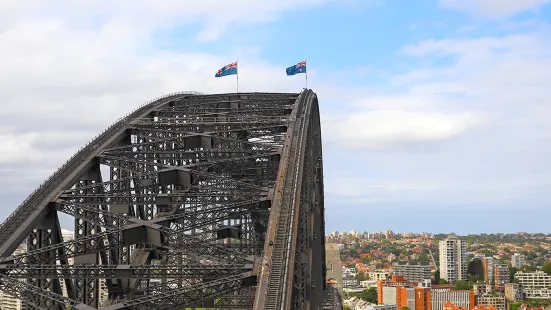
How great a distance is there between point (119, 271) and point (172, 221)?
401 centimetres

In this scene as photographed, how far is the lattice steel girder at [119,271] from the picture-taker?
70.3ft

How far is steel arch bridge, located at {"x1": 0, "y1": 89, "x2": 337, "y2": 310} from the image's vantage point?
843 inches

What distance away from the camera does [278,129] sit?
35.4 m

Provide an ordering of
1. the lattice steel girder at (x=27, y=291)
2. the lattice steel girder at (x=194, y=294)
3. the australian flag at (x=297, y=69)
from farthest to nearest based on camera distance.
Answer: the australian flag at (x=297, y=69), the lattice steel girder at (x=27, y=291), the lattice steel girder at (x=194, y=294)

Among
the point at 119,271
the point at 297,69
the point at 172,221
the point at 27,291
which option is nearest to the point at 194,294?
the point at 119,271

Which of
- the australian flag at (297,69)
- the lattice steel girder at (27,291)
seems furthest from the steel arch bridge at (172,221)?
the australian flag at (297,69)

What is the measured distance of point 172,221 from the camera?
25.5 meters

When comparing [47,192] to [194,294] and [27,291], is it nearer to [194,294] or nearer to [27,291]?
[27,291]

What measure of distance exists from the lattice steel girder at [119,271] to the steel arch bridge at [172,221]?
28 mm

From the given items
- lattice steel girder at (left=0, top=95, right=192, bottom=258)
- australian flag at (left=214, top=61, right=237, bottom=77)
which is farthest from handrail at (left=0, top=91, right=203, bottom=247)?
australian flag at (left=214, top=61, right=237, bottom=77)

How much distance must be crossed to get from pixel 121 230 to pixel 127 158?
25.0 ft

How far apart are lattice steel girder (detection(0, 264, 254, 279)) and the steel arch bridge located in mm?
28

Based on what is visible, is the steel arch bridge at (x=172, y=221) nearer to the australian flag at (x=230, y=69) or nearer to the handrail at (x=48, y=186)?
the handrail at (x=48, y=186)

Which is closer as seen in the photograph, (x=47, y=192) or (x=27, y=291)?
(x=27, y=291)
